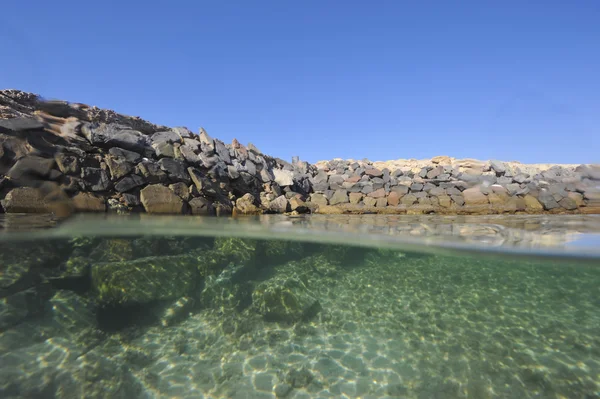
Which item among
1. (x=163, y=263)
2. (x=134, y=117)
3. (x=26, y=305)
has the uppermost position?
(x=134, y=117)

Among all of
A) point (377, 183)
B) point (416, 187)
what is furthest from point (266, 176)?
point (416, 187)

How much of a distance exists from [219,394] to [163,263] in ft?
13.4

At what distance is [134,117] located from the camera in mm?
14914

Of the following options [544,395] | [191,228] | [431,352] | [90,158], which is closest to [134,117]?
[90,158]

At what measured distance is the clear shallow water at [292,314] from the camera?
Result: 15.5 feet

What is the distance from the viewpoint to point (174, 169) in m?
13.4

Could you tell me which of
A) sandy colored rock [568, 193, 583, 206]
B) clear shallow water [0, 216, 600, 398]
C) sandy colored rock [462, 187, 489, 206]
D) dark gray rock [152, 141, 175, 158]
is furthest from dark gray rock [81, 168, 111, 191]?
sandy colored rock [568, 193, 583, 206]

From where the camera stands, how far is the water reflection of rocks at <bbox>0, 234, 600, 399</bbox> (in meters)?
4.65

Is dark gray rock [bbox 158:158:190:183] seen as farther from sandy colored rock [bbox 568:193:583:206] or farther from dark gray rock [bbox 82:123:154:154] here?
sandy colored rock [bbox 568:193:583:206]

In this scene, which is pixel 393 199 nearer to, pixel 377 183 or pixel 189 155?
pixel 377 183

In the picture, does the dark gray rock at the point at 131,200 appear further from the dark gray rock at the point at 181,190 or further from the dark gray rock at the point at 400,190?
the dark gray rock at the point at 400,190

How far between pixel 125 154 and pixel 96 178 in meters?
1.61

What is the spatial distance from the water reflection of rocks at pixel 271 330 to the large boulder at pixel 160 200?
274cm

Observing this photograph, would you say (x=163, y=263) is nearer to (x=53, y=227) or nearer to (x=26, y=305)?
(x=26, y=305)
